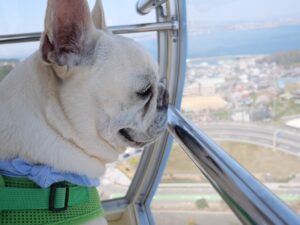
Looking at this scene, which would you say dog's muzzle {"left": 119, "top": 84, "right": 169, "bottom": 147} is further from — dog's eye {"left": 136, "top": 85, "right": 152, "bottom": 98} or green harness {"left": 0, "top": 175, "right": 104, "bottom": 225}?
green harness {"left": 0, "top": 175, "right": 104, "bottom": 225}

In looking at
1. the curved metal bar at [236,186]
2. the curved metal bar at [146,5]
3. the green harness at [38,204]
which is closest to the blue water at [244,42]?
the curved metal bar at [146,5]

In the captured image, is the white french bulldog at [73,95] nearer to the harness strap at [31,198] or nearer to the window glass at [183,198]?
the harness strap at [31,198]

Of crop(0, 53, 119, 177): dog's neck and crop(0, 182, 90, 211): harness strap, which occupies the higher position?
crop(0, 53, 119, 177): dog's neck

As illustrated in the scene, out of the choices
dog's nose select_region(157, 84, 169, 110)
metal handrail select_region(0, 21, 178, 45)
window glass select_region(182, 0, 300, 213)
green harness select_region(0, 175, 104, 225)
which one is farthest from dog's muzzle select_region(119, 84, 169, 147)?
metal handrail select_region(0, 21, 178, 45)

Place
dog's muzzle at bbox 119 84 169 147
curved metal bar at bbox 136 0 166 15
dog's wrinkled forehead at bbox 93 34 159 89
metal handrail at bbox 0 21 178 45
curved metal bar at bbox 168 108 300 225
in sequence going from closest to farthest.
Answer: curved metal bar at bbox 168 108 300 225 < dog's wrinkled forehead at bbox 93 34 159 89 < dog's muzzle at bbox 119 84 169 147 < curved metal bar at bbox 136 0 166 15 < metal handrail at bbox 0 21 178 45

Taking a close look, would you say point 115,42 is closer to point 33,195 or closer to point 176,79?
point 33,195

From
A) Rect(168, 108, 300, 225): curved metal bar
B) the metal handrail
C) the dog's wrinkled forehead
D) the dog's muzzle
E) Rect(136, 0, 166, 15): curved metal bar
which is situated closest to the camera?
Rect(168, 108, 300, 225): curved metal bar
